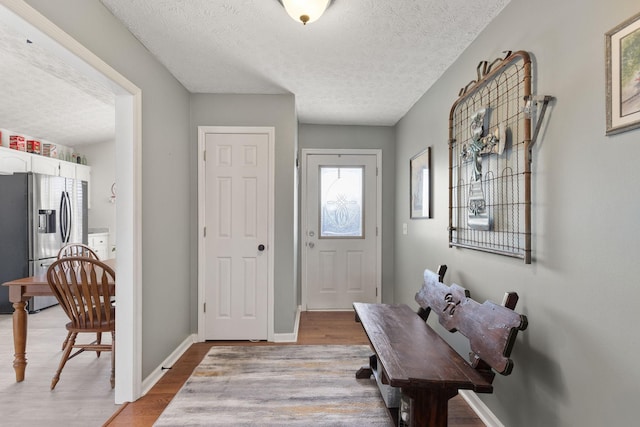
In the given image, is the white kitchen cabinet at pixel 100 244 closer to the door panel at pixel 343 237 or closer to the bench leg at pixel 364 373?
the door panel at pixel 343 237

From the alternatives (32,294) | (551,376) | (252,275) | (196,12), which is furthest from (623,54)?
(32,294)

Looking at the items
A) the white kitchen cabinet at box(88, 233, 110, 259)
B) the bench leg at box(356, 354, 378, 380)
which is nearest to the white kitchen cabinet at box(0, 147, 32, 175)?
the white kitchen cabinet at box(88, 233, 110, 259)

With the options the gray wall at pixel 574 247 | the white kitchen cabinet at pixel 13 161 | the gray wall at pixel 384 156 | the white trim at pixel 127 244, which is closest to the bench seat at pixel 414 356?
the gray wall at pixel 574 247

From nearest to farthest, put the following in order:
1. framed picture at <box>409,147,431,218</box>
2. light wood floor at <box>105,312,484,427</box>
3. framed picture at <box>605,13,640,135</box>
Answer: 1. framed picture at <box>605,13,640,135</box>
2. light wood floor at <box>105,312,484,427</box>
3. framed picture at <box>409,147,431,218</box>

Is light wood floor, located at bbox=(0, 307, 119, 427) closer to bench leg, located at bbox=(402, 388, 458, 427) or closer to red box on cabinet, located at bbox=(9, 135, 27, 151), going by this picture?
bench leg, located at bbox=(402, 388, 458, 427)

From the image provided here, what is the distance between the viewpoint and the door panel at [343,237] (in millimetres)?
4059

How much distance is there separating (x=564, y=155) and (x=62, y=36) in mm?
2333

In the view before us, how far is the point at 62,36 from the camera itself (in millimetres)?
1476

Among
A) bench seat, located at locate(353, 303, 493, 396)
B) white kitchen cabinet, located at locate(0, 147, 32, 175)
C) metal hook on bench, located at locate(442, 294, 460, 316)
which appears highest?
white kitchen cabinet, located at locate(0, 147, 32, 175)

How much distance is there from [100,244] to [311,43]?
5.10m

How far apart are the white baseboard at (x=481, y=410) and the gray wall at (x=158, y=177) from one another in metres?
2.25

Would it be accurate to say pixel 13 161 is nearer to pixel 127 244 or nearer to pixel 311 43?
pixel 127 244

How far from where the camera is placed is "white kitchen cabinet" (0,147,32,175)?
12.9ft

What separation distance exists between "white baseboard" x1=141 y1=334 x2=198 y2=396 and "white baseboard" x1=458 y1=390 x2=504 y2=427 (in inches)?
87.1
